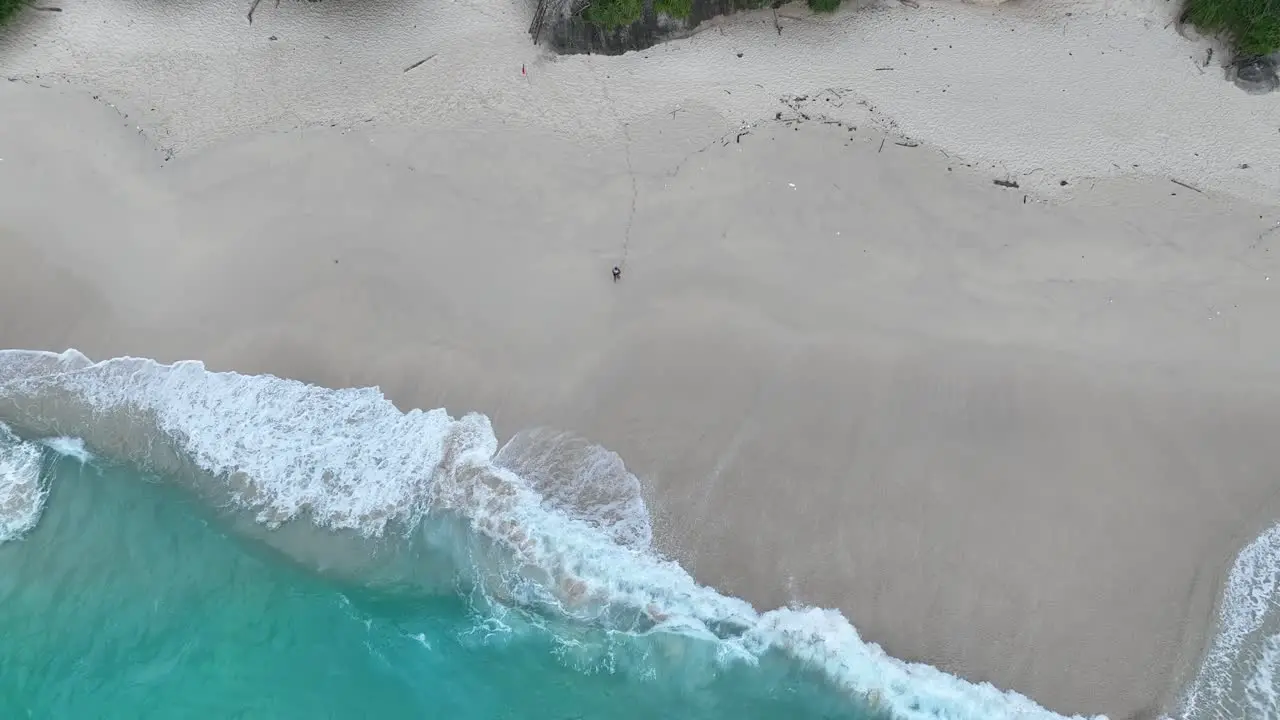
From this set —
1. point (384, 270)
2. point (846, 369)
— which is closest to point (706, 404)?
point (846, 369)

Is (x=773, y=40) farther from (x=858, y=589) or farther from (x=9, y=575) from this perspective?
(x=9, y=575)

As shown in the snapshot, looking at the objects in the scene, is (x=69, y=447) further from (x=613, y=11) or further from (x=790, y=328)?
(x=790, y=328)

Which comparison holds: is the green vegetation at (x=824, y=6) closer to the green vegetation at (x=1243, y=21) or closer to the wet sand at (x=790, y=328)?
the wet sand at (x=790, y=328)

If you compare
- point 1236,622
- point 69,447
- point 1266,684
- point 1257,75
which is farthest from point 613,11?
point 1266,684

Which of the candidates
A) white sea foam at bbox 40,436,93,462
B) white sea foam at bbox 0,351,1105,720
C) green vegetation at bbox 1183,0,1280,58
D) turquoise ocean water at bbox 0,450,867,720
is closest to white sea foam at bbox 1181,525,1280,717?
white sea foam at bbox 0,351,1105,720

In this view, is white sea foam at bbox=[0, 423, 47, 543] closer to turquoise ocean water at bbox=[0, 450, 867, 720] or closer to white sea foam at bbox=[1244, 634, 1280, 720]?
turquoise ocean water at bbox=[0, 450, 867, 720]

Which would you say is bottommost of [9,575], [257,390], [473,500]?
[9,575]
